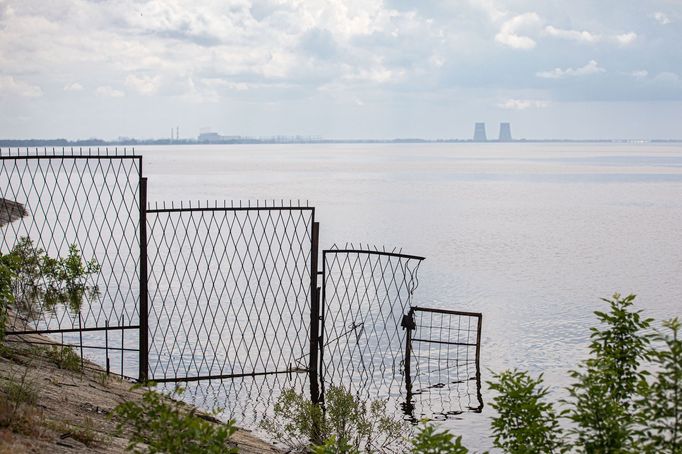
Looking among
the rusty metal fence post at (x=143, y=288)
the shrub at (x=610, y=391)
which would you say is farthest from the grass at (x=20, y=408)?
the shrub at (x=610, y=391)

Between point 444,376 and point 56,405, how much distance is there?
29.1 feet

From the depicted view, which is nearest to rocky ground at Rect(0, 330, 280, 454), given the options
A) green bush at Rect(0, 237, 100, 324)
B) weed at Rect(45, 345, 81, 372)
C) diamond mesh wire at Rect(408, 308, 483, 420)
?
weed at Rect(45, 345, 81, 372)

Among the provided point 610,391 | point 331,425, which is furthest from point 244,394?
point 610,391

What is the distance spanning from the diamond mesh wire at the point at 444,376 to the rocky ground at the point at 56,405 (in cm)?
401

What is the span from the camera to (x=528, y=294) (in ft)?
92.5

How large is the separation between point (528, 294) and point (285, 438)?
1714 centimetres

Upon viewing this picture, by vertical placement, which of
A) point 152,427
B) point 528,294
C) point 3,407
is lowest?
point 528,294

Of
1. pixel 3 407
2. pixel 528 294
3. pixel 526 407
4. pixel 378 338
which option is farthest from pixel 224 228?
pixel 526 407

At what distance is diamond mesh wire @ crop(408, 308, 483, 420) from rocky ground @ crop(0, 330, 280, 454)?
4.01 m

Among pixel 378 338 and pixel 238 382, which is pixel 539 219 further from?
pixel 238 382

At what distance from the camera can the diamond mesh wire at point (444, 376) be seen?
50.1 ft

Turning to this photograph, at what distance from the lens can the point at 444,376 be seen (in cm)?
1725

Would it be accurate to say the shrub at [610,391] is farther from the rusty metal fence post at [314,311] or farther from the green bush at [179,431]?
the rusty metal fence post at [314,311]

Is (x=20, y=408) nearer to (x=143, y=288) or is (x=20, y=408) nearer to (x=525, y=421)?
(x=143, y=288)
